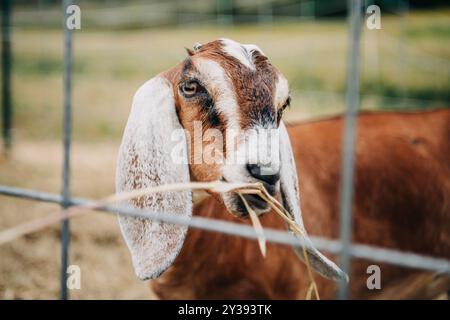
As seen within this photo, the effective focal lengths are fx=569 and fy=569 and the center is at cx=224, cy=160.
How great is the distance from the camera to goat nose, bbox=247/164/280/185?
3.36ft

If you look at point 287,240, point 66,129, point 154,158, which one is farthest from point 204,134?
point 66,129

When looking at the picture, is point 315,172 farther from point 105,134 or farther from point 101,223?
point 105,134

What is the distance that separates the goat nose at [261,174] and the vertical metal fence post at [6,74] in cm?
448

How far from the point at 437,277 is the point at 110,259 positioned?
59.4 inches

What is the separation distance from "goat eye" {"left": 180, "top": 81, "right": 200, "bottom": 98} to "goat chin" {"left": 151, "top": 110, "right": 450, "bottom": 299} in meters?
0.68

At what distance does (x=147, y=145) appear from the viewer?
1.16 metres

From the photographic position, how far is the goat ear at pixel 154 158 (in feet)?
3.79

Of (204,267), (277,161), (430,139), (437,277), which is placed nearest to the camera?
(277,161)

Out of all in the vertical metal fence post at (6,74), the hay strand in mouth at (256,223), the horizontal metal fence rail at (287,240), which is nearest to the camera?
the horizontal metal fence rail at (287,240)

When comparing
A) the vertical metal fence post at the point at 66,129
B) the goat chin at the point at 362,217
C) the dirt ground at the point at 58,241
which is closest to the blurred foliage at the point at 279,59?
the dirt ground at the point at 58,241

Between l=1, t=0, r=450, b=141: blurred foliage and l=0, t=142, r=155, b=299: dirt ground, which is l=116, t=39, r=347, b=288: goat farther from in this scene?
l=1, t=0, r=450, b=141: blurred foliage

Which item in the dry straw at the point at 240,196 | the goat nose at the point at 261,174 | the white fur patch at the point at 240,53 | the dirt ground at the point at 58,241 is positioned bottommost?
the dirt ground at the point at 58,241

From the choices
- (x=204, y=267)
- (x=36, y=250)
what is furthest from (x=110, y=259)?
(x=204, y=267)

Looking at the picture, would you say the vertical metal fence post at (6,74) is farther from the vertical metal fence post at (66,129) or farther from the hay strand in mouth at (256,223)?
the hay strand in mouth at (256,223)
